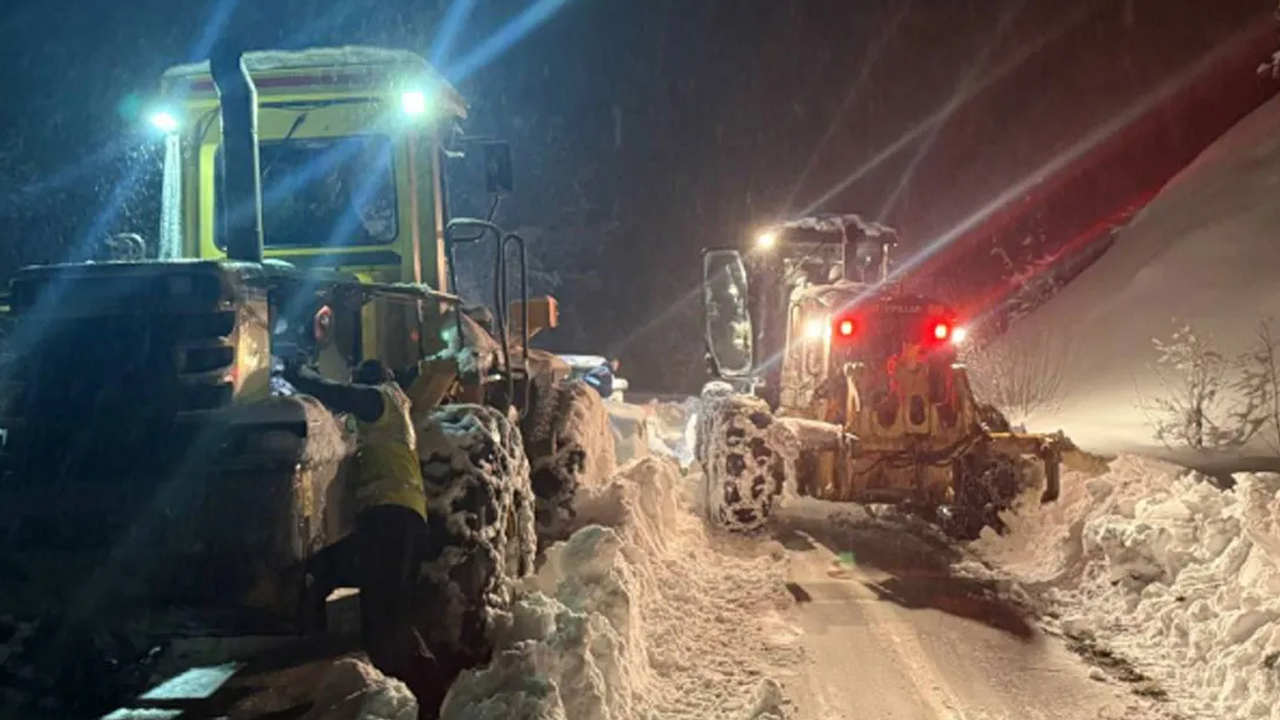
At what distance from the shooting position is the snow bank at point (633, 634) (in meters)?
5.05

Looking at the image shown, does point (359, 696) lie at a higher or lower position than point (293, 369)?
lower

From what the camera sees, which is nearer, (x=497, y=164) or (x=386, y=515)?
(x=386, y=515)

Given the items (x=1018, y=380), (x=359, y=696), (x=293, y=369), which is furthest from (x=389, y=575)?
(x=1018, y=380)

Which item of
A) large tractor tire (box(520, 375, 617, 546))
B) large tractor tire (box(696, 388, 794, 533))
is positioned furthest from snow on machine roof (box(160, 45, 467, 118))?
large tractor tire (box(696, 388, 794, 533))

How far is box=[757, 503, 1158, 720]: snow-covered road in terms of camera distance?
5.89 metres

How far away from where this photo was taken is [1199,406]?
16188 mm

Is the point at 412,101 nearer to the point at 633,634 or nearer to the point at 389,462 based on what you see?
the point at 389,462

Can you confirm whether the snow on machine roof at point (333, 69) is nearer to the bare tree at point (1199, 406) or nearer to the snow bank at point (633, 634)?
the snow bank at point (633, 634)

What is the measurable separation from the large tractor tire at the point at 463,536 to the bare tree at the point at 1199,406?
43.9ft

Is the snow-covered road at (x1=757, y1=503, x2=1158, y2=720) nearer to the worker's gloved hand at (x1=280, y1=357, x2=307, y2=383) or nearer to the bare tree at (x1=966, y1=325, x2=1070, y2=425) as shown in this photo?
the worker's gloved hand at (x1=280, y1=357, x2=307, y2=383)

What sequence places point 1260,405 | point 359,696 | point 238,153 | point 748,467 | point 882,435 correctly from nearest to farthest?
1. point 238,153
2. point 359,696
3. point 748,467
4. point 882,435
5. point 1260,405

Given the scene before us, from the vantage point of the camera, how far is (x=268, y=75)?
6.85 meters

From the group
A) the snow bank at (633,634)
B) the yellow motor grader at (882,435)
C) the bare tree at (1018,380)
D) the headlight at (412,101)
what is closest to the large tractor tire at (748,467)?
the yellow motor grader at (882,435)

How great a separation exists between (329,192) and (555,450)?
2.62m
